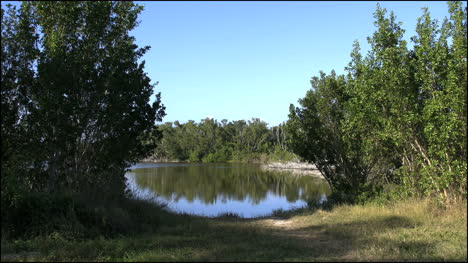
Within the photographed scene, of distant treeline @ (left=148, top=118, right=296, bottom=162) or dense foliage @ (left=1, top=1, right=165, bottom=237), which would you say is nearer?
dense foliage @ (left=1, top=1, right=165, bottom=237)

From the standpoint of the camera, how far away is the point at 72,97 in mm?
10914

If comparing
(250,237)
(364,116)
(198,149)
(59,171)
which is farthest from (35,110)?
(198,149)

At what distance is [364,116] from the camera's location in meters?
12.4

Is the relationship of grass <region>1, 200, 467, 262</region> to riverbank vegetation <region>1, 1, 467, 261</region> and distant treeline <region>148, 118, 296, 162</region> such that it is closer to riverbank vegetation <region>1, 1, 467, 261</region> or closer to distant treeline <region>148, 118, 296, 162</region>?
riverbank vegetation <region>1, 1, 467, 261</region>

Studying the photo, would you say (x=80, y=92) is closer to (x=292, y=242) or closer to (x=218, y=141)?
(x=292, y=242)

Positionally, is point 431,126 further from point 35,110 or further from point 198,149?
point 198,149

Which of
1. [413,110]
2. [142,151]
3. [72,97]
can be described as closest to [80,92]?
[72,97]

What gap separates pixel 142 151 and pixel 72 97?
10.6 feet

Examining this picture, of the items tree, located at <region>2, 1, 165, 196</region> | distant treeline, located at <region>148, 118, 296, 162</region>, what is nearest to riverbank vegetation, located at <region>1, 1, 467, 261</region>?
tree, located at <region>2, 1, 165, 196</region>

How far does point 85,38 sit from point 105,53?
2.25ft

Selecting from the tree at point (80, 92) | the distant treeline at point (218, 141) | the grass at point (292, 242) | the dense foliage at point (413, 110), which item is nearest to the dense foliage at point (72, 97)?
the tree at point (80, 92)

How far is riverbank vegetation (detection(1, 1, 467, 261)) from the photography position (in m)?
7.62

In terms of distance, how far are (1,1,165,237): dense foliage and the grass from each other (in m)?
2.34

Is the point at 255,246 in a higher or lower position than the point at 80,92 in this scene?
lower
